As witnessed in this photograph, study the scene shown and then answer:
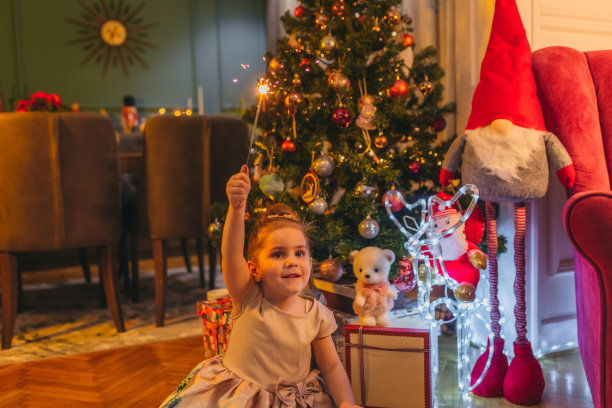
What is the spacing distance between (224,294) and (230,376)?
2.14ft

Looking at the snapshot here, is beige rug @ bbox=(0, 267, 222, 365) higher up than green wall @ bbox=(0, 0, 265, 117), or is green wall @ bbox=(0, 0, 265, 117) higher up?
green wall @ bbox=(0, 0, 265, 117)

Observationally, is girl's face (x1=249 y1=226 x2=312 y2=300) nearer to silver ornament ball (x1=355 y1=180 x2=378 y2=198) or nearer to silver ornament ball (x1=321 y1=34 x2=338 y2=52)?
silver ornament ball (x1=355 y1=180 x2=378 y2=198)

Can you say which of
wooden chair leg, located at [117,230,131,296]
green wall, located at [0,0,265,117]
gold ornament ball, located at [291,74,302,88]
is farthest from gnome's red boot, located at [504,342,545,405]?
green wall, located at [0,0,265,117]

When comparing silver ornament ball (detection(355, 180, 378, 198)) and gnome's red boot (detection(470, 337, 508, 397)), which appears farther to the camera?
silver ornament ball (detection(355, 180, 378, 198))

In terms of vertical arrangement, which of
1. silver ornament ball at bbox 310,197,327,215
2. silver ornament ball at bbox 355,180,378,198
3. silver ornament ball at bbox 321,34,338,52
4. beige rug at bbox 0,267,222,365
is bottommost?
beige rug at bbox 0,267,222,365

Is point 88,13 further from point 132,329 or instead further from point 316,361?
point 316,361

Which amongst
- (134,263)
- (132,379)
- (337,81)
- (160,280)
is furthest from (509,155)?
(134,263)

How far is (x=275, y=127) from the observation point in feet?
6.48

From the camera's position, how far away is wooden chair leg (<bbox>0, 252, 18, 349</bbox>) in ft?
6.71

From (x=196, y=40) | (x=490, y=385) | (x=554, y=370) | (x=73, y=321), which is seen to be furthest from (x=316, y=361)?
(x=196, y=40)

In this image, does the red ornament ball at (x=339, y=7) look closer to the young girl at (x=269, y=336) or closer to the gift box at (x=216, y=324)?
the young girl at (x=269, y=336)

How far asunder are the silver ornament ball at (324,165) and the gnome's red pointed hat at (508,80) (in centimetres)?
50

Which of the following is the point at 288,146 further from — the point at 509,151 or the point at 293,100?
the point at 509,151

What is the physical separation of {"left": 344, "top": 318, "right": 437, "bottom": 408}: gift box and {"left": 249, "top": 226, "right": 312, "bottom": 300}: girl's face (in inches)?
10.9
